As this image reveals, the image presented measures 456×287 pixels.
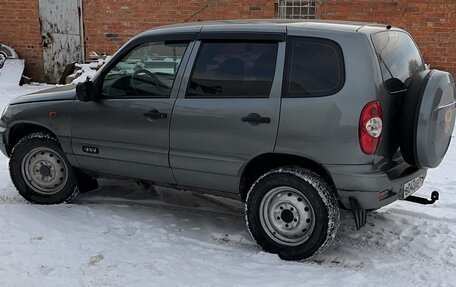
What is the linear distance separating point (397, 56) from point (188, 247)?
7.42 ft

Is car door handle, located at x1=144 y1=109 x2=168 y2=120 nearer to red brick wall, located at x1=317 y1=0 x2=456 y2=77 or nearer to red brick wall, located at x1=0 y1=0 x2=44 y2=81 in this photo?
red brick wall, located at x1=317 y1=0 x2=456 y2=77

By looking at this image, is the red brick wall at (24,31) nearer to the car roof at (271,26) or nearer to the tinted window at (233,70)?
the car roof at (271,26)

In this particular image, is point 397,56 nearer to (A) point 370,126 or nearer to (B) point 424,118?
(B) point 424,118

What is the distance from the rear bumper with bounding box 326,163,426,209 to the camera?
3.68 m

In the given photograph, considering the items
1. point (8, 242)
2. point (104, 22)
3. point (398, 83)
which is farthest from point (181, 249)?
point (104, 22)

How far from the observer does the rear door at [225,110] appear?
155 inches

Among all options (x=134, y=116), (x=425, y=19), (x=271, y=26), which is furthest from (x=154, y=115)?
(x=425, y=19)

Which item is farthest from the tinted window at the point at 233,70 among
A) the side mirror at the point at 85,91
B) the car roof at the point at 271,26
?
the side mirror at the point at 85,91

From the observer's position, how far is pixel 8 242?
13.7 feet

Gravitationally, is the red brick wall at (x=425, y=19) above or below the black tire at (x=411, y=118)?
above

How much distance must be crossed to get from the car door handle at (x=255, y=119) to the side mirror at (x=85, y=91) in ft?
5.01

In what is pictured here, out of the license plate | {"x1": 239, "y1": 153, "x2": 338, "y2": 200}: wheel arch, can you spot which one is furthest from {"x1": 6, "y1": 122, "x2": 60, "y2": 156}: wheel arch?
the license plate

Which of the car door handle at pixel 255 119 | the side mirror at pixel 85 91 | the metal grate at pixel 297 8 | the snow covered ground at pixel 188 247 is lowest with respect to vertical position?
the snow covered ground at pixel 188 247

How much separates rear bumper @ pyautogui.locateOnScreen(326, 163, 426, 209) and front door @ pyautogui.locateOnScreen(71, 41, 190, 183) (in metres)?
1.50
